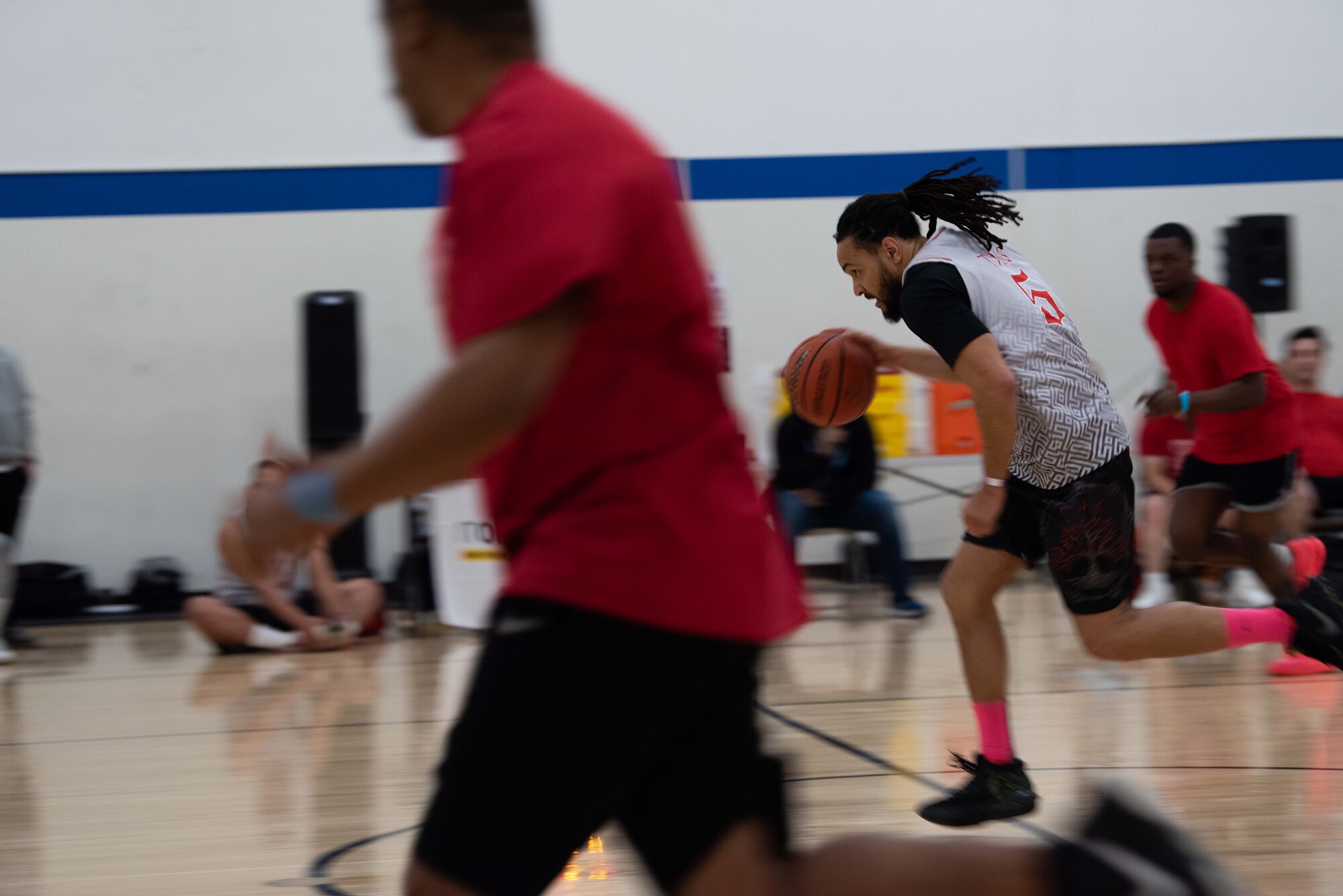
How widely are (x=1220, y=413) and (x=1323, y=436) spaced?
292cm

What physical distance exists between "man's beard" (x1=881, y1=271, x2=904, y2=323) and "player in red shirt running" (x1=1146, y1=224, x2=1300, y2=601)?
194 cm

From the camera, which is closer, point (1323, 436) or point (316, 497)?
point (316, 497)

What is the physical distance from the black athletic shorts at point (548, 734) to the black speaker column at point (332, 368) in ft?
21.7

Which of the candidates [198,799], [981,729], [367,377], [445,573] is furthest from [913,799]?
[367,377]

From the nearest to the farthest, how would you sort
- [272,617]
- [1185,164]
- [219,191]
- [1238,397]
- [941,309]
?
[941,309] → [1238,397] → [272,617] → [219,191] → [1185,164]

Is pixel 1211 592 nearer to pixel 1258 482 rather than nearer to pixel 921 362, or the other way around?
pixel 1258 482

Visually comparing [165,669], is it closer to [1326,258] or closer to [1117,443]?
[1117,443]

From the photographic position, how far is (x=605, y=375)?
52.0 inches

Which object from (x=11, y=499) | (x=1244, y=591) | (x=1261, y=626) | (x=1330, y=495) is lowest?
(x=1244, y=591)

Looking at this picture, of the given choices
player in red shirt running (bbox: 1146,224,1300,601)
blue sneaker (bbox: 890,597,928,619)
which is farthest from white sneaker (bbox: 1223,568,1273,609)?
player in red shirt running (bbox: 1146,224,1300,601)

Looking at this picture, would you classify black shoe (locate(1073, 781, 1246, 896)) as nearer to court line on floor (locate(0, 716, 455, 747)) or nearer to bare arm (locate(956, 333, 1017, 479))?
bare arm (locate(956, 333, 1017, 479))

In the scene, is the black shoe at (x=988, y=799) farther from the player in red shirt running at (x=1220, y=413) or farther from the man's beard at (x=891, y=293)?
the player in red shirt running at (x=1220, y=413)

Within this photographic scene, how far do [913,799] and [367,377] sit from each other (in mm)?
6157

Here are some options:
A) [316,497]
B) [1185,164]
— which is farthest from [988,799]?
[1185,164]
